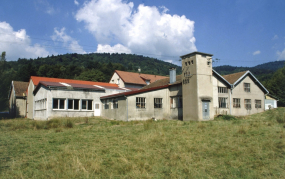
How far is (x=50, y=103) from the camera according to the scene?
2486cm

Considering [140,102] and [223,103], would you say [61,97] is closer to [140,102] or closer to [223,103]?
[140,102]

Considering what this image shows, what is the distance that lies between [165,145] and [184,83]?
47.3 feet

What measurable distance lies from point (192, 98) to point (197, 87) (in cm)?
122

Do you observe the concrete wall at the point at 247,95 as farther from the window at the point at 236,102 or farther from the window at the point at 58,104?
the window at the point at 58,104

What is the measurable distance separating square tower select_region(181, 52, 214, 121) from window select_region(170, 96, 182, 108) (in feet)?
4.90

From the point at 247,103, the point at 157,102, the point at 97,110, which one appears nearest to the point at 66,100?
the point at 97,110

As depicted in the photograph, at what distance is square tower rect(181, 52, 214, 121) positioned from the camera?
2167 centimetres

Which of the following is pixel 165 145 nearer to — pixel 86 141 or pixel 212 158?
pixel 212 158

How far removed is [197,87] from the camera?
2161 centimetres

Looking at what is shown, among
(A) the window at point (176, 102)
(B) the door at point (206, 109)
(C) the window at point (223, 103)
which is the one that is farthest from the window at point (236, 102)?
(A) the window at point (176, 102)

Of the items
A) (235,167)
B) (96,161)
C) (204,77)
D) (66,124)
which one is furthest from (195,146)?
(204,77)

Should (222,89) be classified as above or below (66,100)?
above

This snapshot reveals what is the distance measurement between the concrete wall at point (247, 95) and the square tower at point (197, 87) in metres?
7.08

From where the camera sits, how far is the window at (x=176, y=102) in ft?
80.4
